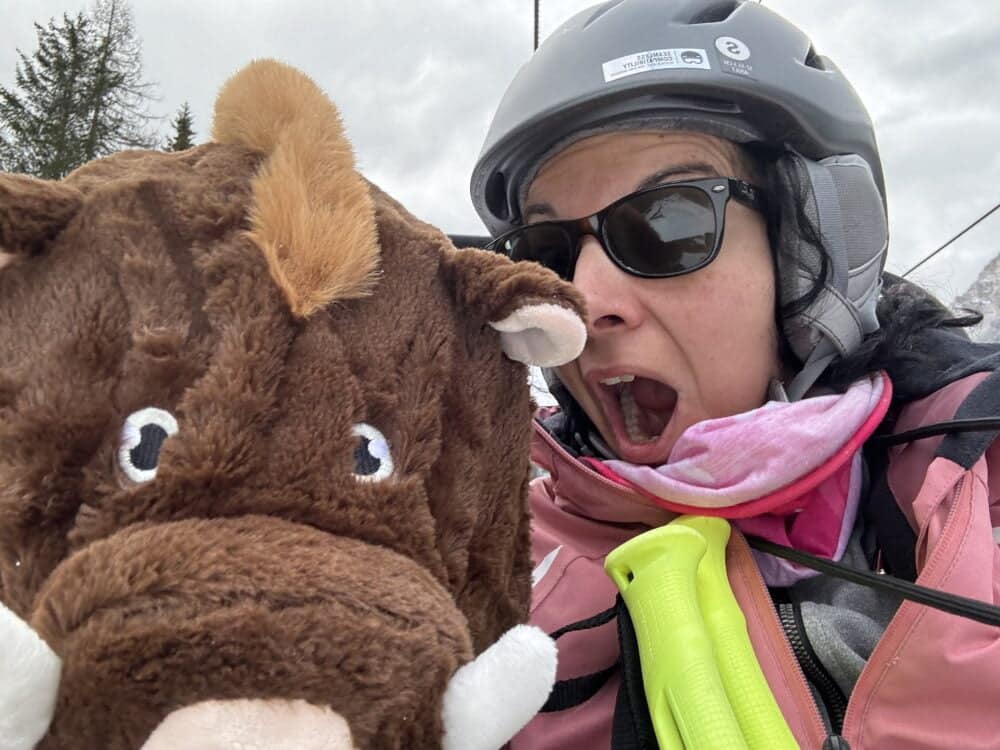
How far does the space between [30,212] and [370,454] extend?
39cm

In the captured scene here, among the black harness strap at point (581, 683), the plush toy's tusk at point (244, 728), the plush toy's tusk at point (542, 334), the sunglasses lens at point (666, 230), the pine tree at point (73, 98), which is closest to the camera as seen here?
the plush toy's tusk at point (244, 728)

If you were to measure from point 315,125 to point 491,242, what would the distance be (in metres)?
1.10

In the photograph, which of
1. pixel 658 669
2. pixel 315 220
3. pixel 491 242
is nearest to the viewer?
pixel 315 220

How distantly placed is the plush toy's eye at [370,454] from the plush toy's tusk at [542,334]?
0.20 meters

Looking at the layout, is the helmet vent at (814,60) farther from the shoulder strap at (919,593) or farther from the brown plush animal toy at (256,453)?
the brown plush animal toy at (256,453)

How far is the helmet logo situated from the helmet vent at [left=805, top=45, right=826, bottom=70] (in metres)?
0.30

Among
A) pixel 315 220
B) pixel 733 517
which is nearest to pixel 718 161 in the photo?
pixel 733 517

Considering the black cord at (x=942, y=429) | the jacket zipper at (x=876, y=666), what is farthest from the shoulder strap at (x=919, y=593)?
the black cord at (x=942, y=429)

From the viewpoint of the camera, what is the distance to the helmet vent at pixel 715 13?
198cm

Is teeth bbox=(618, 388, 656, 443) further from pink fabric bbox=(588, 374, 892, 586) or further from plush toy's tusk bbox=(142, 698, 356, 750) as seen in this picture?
plush toy's tusk bbox=(142, 698, 356, 750)

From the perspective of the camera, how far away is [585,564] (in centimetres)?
160

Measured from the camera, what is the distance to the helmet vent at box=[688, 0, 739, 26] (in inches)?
78.0

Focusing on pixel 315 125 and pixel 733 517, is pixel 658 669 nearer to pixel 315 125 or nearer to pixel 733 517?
pixel 733 517

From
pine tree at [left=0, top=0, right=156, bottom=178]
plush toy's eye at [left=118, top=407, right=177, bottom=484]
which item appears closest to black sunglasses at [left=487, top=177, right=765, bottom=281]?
plush toy's eye at [left=118, top=407, right=177, bottom=484]
